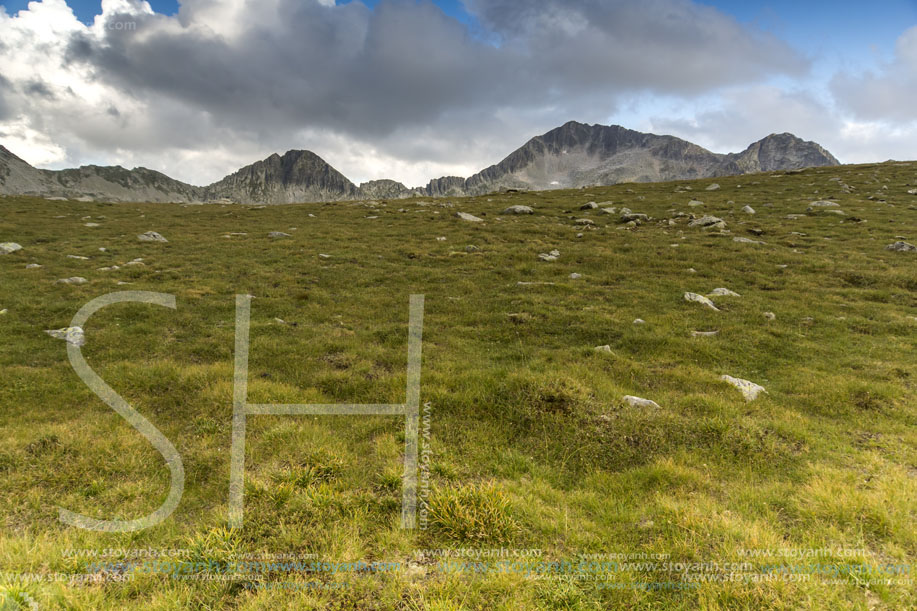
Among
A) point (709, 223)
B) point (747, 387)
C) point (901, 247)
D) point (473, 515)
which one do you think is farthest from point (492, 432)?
point (709, 223)

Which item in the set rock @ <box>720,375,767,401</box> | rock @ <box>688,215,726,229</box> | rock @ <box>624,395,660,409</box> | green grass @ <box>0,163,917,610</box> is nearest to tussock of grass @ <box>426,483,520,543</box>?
green grass @ <box>0,163,917,610</box>

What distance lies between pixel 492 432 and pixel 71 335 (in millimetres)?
13830

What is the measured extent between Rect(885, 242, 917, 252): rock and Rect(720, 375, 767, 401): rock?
2115 cm

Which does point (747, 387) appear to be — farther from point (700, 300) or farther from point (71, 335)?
point (71, 335)

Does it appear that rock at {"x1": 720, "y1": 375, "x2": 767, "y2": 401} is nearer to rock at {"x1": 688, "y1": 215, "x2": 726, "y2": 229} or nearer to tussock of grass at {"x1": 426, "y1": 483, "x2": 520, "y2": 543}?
tussock of grass at {"x1": 426, "y1": 483, "x2": 520, "y2": 543}

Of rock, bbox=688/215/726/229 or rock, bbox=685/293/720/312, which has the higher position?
rock, bbox=688/215/726/229

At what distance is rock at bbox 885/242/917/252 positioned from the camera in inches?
821

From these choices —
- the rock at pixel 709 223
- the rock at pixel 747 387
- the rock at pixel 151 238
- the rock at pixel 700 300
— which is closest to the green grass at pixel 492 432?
the rock at pixel 747 387

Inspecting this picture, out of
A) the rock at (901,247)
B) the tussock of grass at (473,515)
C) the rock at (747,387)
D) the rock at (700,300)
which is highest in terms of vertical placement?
the rock at (901,247)

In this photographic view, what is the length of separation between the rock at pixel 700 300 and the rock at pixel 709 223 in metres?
15.7

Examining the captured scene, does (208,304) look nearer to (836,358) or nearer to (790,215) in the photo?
(836,358)

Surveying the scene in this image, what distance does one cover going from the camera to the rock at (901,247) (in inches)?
821

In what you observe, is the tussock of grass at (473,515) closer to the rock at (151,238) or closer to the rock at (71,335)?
the rock at (71,335)

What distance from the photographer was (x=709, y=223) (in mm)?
28578
